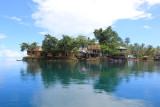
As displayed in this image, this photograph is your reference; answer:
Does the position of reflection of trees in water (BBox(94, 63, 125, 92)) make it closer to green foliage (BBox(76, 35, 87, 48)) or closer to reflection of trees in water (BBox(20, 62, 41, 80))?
reflection of trees in water (BBox(20, 62, 41, 80))

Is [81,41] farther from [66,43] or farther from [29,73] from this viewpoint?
[29,73]

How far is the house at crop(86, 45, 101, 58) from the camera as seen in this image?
65.8m

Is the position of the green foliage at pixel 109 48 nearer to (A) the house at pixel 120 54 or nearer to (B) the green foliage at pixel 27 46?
(A) the house at pixel 120 54

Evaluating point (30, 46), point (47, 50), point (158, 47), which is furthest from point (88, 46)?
point (158, 47)

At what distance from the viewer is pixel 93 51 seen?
68.0 m

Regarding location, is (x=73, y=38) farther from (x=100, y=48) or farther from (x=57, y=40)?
(x=100, y=48)

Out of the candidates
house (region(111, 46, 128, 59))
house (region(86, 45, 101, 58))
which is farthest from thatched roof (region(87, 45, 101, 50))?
house (region(111, 46, 128, 59))

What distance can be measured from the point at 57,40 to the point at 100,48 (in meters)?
21.0

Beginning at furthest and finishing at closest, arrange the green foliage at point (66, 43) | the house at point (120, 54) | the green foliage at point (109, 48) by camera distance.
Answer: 1. the house at point (120, 54)
2. the green foliage at point (109, 48)
3. the green foliage at point (66, 43)

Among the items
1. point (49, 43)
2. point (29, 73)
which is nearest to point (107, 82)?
point (29, 73)

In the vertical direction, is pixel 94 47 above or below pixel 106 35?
below

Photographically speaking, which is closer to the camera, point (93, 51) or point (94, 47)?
point (94, 47)

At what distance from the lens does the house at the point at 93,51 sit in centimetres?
6575

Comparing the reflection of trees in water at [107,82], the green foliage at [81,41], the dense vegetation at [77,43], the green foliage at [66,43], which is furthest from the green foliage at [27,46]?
the reflection of trees in water at [107,82]
